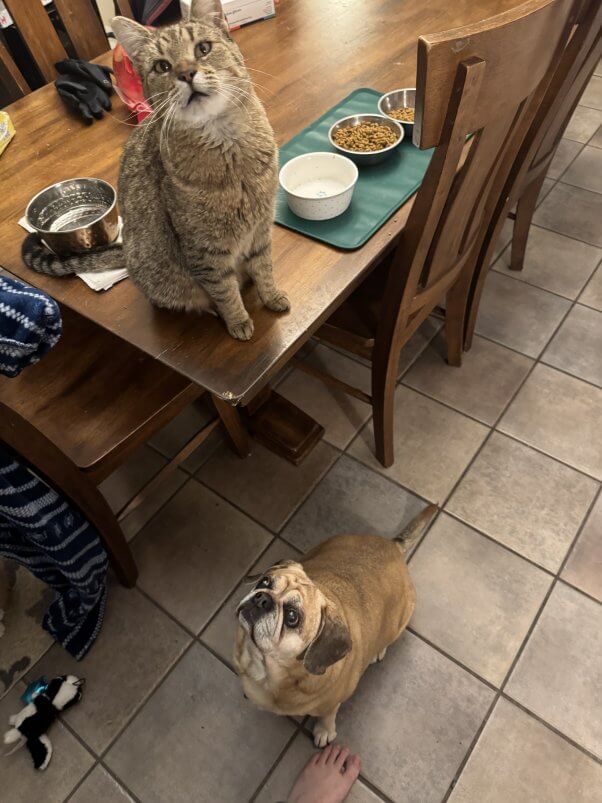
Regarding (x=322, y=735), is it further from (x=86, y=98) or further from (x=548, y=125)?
(x=86, y=98)

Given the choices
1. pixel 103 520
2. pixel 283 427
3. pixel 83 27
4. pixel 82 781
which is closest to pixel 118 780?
pixel 82 781

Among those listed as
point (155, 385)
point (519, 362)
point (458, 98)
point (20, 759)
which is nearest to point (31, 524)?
point (155, 385)

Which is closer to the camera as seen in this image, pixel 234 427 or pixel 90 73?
pixel 90 73

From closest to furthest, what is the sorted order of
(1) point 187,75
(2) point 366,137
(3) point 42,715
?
(1) point 187,75 → (2) point 366,137 → (3) point 42,715

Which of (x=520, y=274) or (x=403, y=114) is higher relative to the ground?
(x=403, y=114)

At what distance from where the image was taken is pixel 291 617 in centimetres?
87

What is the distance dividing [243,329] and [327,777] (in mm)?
Answer: 1005

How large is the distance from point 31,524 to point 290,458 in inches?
30.7

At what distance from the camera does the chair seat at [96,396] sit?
1.10 metres

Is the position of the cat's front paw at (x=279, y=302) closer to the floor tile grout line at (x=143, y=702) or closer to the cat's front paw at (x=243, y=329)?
the cat's front paw at (x=243, y=329)

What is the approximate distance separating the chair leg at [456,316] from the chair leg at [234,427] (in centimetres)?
75

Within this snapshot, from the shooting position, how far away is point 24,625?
1.43 m

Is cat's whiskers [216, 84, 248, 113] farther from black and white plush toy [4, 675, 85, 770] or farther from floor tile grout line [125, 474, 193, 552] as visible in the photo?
black and white plush toy [4, 675, 85, 770]

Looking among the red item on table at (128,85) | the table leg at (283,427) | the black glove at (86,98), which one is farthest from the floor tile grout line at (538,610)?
the black glove at (86,98)
